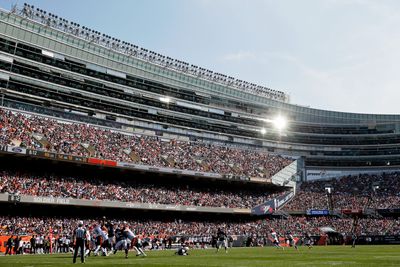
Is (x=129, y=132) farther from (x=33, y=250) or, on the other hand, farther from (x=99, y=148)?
(x=33, y=250)

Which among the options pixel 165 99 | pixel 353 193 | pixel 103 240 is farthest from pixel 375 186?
pixel 103 240

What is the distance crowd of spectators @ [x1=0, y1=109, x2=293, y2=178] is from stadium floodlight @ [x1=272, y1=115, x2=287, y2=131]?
352 inches

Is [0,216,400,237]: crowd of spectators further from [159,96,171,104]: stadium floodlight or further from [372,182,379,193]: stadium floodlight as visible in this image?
[159,96,171,104]: stadium floodlight

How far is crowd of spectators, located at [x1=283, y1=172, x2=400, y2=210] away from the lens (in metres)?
80.1

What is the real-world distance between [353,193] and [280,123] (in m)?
22.8

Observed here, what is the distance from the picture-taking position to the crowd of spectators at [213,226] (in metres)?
47.0

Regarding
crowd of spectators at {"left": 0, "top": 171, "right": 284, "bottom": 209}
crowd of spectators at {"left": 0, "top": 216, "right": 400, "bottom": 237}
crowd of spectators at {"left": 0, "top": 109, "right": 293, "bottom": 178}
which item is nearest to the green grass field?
crowd of spectators at {"left": 0, "top": 216, "right": 400, "bottom": 237}

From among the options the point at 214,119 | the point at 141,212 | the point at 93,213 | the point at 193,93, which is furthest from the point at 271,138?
the point at 93,213

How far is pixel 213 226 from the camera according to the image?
66.8m

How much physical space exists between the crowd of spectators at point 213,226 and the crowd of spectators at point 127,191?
2.91 m

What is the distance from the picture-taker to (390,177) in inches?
3536

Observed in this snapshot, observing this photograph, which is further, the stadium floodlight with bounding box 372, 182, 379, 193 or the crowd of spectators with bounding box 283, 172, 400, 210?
the stadium floodlight with bounding box 372, 182, 379, 193

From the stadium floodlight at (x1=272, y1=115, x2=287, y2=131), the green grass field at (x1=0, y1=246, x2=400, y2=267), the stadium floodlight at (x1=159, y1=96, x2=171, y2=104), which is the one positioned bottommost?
the green grass field at (x1=0, y1=246, x2=400, y2=267)

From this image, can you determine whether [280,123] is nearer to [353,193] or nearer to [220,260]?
[353,193]
